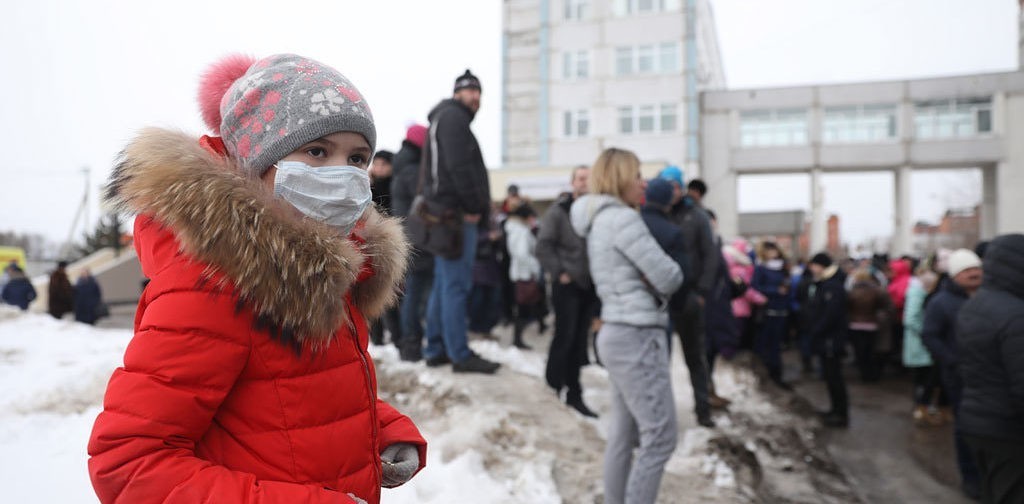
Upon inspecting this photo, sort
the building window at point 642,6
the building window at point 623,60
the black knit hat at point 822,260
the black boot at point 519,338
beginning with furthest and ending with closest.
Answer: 1. the building window at point 623,60
2. the building window at point 642,6
3. the black knit hat at point 822,260
4. the black boot at point 519,338

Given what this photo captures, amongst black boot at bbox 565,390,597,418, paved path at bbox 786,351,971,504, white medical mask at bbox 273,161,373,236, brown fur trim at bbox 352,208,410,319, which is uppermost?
white medical mask at bbox 273,161,373,236

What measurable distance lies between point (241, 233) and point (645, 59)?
3542 centimetres

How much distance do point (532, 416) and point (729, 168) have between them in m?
31.5

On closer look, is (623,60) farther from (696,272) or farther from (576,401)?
(576,401)

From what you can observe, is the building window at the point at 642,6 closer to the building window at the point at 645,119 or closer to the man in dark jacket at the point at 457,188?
the building window at the point at 645,119

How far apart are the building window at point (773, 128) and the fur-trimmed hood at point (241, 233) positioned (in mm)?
35268

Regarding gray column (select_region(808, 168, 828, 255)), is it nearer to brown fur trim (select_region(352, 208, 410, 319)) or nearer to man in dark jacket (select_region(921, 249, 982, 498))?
man in dark jacket (select_region(921, 249, 982, 498))

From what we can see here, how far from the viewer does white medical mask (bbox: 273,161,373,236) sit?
1603 millimetres

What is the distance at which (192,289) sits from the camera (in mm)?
1381

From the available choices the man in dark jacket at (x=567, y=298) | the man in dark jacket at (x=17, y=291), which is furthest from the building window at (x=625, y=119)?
the man in dark jacket at (x=567, y=298)

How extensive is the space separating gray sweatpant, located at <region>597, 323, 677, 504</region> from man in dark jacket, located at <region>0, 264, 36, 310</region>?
51.4ft

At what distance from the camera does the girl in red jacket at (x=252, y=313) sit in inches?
51.7

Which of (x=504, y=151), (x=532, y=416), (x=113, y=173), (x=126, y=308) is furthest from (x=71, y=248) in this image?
(x=113, y=173)

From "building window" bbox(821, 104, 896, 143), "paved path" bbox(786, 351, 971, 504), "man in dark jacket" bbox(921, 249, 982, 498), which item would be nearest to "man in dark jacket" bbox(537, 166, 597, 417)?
"paved path" bbox(786, 351, 971, 504)
